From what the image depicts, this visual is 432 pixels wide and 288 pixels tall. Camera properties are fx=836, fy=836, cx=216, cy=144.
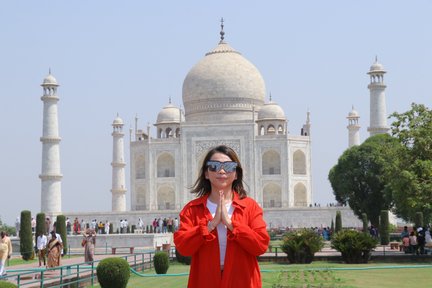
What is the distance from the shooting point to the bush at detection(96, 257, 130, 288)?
11.2m

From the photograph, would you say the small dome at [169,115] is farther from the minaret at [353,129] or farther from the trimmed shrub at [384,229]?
the trimmed shrub at [384,229]

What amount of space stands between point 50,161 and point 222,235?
122ft

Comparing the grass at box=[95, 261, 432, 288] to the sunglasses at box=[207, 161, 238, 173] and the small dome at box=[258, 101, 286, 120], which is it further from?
the small dome at box=[258, 101, 286, 120]

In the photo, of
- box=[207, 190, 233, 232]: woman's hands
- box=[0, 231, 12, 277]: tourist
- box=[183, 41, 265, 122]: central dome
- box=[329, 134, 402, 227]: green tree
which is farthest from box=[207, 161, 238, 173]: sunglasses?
box=[183, 41, 265, 122]: central dome

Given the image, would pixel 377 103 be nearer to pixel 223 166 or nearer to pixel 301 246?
pixel 301 246

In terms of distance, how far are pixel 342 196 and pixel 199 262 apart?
3164 cm

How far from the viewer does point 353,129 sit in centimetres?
4847

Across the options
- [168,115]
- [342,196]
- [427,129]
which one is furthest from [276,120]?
[427,129]

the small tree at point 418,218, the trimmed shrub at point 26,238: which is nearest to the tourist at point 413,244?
the small tree at point 418,218

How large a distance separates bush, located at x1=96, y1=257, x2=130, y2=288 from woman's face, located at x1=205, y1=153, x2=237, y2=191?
6.91 metres

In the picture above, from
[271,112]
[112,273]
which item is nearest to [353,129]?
[271,112]

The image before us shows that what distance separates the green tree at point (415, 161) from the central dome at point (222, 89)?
27044 mm

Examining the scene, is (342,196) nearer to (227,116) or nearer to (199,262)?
(227,116)

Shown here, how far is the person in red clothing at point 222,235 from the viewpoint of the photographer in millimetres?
4367
